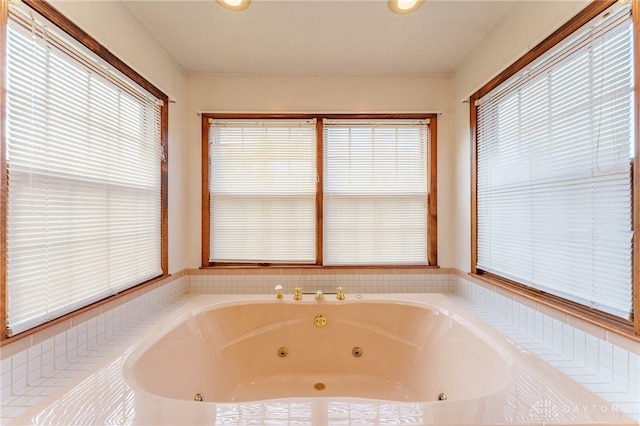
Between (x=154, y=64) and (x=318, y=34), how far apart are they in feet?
3.38

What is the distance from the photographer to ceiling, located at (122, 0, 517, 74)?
57.2 inches

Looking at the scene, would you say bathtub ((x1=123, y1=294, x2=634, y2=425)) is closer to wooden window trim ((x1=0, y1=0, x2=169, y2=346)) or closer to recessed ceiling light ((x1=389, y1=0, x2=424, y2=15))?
wooden window trim ((x1=0, y1=0, x2=169, y2=346))

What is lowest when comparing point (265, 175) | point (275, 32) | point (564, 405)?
point (564, 405)

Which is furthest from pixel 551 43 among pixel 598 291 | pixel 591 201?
pixel 598 291

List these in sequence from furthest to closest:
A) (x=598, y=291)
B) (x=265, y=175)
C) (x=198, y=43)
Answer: (x=265, y=175) → (x=198, y=43) → (x=598, y=291)

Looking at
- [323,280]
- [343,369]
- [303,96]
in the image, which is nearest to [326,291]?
[323,280]

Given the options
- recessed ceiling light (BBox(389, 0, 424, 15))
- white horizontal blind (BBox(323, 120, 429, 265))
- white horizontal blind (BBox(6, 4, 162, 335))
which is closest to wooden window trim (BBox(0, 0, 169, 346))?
white horizontal blind (BBox(6, 4, 162, 335))

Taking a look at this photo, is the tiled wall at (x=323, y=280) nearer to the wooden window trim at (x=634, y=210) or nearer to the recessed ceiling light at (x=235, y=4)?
the wooden window trim at (x=634, y=210)

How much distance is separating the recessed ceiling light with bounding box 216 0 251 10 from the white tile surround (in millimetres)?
1541

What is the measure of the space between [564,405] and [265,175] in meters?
1.94

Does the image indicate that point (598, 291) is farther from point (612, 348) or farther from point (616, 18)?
→ point (616, 18)

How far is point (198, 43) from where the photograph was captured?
175 cm

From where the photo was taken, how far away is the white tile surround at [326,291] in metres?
0.91

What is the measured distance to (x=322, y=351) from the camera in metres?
1.83
